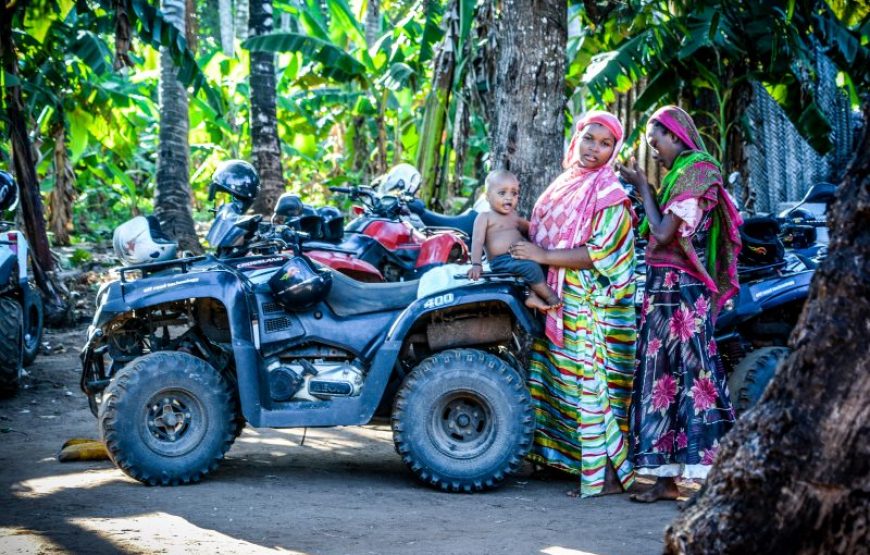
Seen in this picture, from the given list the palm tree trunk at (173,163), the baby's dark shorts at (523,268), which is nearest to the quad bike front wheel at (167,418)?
the baby's dark shorts at (523,268)

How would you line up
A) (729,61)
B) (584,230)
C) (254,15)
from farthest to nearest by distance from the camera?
(254,15) → (729,61) → (584,230)

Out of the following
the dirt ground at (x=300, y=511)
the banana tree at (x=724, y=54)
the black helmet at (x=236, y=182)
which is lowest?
the dirt ground at (x=300, y=511)

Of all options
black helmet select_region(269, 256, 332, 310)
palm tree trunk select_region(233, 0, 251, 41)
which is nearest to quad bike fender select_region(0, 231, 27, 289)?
black helmet select_region(269, 256, 332, 310)

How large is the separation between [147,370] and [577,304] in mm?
2314

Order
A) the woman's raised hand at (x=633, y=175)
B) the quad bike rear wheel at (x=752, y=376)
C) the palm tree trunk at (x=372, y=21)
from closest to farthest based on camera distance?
the woman's raised hand at (x=633, y=175) < the quad bike rear wheel at (x=752, y=376) < the palm tree trunk at (x=372, y=21)

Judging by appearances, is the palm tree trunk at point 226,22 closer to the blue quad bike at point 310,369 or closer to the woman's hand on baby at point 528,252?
the blue quad bike at point 310,369

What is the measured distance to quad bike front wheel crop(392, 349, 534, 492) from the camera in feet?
18.2

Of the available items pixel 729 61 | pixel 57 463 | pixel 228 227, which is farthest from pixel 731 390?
pixel 729 61

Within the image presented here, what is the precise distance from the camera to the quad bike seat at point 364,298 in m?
5.88

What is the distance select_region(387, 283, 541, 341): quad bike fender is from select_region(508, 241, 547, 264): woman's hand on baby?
188 mm

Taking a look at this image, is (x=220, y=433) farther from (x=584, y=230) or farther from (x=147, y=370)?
(x=584, y=230)

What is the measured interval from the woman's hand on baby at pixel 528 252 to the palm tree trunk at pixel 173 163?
801 centimetres

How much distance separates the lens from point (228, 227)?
19.7ft

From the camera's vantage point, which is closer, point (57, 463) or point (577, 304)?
point (577, 304)
